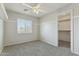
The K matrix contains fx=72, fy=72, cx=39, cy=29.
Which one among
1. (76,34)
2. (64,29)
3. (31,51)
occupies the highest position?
(64,29)

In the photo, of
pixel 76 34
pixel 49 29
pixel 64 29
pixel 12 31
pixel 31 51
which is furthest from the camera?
pixel 64 29

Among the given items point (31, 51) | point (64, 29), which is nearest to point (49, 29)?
point (64, 29)

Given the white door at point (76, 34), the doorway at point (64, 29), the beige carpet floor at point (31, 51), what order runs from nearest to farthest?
the beige carpet floor at point (31, 51)
the white door at point (76, 34)
the doorway at point (64, 29)

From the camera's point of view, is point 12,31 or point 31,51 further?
point 12,31

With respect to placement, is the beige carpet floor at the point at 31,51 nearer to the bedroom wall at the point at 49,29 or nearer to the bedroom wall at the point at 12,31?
the bedroom wall at the point at 12,31

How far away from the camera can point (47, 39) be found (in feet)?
13.8

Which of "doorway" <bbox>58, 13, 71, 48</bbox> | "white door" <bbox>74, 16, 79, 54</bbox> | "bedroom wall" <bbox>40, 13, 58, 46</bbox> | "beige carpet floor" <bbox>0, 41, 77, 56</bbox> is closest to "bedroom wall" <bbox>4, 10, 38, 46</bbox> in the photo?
"beige carpet floor" <bbox>0, 41, 77, 56</bbox>

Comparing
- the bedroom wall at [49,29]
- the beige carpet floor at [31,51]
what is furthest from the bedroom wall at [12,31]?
the bedroom wall at [49,29]

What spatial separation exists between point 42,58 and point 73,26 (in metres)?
2.30

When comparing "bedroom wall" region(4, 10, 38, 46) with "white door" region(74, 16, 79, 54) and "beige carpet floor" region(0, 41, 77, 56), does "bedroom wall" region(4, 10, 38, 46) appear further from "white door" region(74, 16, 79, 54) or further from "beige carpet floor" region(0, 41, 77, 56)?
"white door" region(74, 16, 79, 54)

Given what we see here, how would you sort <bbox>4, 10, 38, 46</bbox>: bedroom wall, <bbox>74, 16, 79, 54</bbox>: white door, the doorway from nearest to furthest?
1. <bbox>74, 16, 79, 54</bbox>: white door
2. <bbox>4, 10, 38, 46</bbox>: bedroom wall
3. the doorway

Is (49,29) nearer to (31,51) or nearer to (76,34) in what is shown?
(76,34)

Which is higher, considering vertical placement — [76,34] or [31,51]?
[76,34]

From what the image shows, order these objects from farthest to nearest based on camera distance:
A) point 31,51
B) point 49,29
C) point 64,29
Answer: point 64,29 → point 49,29 → point 31,51
